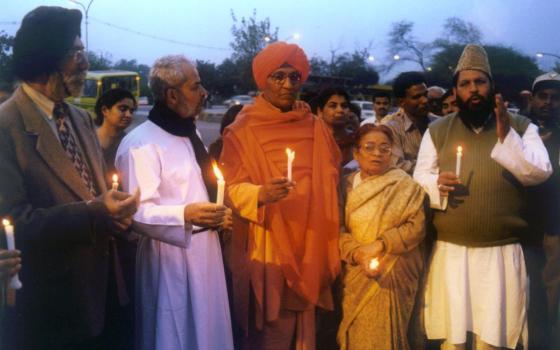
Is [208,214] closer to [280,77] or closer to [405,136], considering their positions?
[280,77]

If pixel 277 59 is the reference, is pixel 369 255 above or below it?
below

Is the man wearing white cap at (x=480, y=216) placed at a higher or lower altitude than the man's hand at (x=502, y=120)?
lower

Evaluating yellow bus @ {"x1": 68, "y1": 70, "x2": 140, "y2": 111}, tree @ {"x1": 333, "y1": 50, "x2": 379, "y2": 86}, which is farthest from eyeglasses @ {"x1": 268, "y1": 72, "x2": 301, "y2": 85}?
tree @ {"x1": 333, "y1": 50, "x2": 379, "y2": 86}

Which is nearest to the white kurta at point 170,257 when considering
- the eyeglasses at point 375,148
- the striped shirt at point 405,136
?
the eyeglasses at point 375,148

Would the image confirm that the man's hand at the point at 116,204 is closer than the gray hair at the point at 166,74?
Yes

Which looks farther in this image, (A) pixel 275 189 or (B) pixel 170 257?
(B) pixel 170 257

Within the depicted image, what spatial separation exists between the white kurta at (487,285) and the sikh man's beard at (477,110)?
9.7 inches

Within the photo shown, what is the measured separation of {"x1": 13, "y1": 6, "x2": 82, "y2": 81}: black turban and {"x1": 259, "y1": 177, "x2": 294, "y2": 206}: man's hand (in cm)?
120

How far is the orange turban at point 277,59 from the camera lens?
136 inches

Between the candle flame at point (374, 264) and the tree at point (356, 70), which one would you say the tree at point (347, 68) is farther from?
the candle flame at point (374, 264)

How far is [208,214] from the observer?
8.66 ft

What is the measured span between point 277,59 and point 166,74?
736 millimetres

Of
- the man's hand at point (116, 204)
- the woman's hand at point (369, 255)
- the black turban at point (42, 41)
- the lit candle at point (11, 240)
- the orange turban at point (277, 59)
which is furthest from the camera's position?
the orange turban at point (277, 59)

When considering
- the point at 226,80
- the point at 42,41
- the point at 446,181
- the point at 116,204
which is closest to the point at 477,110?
the point at 446,181
